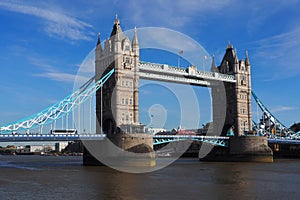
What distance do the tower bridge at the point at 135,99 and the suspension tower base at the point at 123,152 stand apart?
0.35 feet

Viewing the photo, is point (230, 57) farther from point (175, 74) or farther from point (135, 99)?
point (135, 99)

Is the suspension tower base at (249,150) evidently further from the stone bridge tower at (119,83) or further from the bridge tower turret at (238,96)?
the stone bridge tower at (119,83)

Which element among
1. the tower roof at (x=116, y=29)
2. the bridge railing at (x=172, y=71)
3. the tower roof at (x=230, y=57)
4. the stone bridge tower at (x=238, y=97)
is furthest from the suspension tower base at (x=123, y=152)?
the tower roof at (x=230, y=57)

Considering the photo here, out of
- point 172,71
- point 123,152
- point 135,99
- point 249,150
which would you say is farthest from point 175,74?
point 123,152

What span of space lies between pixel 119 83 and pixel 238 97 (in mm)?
20617

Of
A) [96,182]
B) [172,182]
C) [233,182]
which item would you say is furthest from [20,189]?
[233,182]

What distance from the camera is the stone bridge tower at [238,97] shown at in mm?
56688

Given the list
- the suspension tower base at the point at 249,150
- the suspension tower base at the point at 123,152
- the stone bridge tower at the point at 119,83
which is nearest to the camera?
the suspension tower base at the point at 123,152

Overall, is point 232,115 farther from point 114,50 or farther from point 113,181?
point 113,181

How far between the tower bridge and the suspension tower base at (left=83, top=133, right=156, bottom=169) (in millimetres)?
107

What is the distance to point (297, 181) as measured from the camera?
26094mm

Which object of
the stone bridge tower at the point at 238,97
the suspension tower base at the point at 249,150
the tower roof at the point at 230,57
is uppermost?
the tower roof at the point at 230,57

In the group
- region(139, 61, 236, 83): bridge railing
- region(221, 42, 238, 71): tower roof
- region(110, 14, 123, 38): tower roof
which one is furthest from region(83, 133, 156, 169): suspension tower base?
region(221, 42, 238, 71): tower roof

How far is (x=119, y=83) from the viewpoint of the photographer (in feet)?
142
